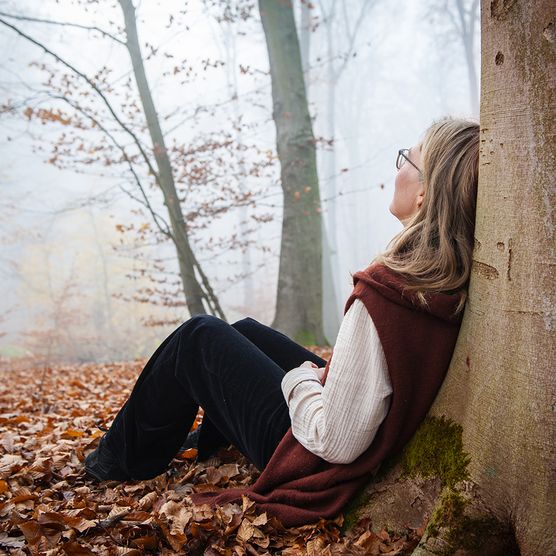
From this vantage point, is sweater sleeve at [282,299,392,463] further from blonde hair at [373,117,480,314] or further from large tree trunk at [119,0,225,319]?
large tree trunk at [119,0,225,319]

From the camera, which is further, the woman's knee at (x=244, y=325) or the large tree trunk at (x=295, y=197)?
the large tree trunk at (x=295, y=197)

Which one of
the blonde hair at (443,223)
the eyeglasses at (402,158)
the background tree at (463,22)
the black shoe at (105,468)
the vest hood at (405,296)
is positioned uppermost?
the background tree at (463,22)

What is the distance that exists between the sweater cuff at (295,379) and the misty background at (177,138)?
5121mm

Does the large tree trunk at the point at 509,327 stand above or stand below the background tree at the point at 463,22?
below

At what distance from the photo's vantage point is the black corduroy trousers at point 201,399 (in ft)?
6.59

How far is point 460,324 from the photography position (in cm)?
169

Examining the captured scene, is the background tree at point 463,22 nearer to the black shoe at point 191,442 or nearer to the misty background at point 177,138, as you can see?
the misty background at point 177,138

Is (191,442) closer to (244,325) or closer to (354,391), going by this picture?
(244,325)

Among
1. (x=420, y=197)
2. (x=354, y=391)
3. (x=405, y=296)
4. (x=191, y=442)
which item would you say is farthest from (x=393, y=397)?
(x=191, y=442)

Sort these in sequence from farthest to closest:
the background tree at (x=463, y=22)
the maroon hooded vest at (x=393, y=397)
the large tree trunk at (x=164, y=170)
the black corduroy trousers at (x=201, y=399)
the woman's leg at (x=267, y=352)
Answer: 1. the background tree at (x=463, y=22)
2. the large tree trunk at (x=164, y=170)
3. the woman's leg at (x=267, y=352)
4. the black corduroy trousers at (x=201, y=399)
5. the maroon hooded vest at (x=393, y=397)

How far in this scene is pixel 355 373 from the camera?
1.62 meters

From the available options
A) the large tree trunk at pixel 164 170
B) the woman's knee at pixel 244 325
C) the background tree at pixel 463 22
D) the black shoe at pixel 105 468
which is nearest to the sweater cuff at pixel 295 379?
the woman's knee at pixel 244 325

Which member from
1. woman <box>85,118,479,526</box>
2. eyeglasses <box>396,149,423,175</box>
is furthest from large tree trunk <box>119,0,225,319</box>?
eyeglasses <box>396,149,423,175</box>

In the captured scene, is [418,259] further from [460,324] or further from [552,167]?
[552,167]
